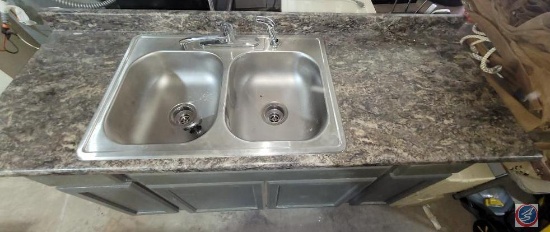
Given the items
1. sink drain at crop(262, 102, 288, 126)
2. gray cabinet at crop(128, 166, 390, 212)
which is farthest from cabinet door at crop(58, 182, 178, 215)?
sink drain at crop(262, 102, 288, 126)

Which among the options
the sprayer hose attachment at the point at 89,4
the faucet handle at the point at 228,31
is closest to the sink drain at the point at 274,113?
the faucet handle at the point at 228,31

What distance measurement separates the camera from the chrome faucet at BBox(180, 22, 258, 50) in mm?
953

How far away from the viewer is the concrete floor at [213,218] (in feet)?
4.87

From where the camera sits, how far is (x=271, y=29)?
95cm

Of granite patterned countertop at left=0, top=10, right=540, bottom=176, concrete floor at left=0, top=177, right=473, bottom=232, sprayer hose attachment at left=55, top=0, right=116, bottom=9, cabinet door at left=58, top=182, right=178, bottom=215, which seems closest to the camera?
granite patterned countertop at left=0, top=10, right=540, bottom=176

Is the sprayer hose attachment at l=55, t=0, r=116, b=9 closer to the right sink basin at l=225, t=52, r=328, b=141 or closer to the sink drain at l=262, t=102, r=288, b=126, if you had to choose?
the right sink basin at l=225, t=52, r=328, b=141

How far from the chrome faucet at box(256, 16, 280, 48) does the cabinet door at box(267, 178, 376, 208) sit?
0.57 m

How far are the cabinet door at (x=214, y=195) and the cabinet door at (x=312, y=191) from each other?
8 cm

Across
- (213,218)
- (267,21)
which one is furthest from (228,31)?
(213,218)

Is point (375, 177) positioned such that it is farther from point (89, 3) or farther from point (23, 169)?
point (89, 3)

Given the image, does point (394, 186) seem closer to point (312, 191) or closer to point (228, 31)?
point (312, 191)

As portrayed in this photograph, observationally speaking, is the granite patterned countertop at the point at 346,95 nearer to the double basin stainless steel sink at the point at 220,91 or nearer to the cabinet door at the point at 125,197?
the double basin stainless steel sink at the point at 220,91

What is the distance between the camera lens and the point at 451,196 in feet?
5.25

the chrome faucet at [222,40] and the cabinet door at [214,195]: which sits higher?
the chrome faucet at [222,40]
